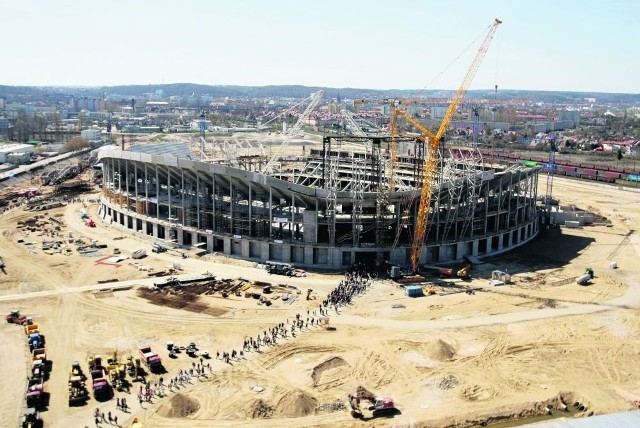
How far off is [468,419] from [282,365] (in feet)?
44.6

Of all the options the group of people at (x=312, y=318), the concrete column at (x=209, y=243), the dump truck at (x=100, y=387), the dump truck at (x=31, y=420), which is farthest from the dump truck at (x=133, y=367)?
the concrete column at (x=209, y=243)

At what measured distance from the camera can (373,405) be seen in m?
38.0

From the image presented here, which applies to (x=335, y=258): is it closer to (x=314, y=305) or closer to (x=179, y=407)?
(x=314, y=305)

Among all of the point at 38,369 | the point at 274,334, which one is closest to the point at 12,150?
the point at 38,369

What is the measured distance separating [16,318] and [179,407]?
2253 centimetres

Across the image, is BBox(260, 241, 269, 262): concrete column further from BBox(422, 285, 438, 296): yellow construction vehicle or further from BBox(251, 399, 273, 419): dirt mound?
BBox(251, 399, 273, 419): dirt mound

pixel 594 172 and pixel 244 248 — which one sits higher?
pixel 594 172

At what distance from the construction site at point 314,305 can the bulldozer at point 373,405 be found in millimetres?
146

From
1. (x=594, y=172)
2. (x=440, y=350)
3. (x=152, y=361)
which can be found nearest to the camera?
(x=152, y=361)

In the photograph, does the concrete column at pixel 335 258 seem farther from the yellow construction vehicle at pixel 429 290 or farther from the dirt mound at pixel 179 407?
the dirt mound at pixel 179 407

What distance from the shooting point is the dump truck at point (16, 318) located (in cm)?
5106

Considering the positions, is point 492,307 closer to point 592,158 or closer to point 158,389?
point 158,389

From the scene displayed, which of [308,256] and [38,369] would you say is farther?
[308,256]

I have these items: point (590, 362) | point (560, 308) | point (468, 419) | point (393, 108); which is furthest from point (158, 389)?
point (393, 108)
